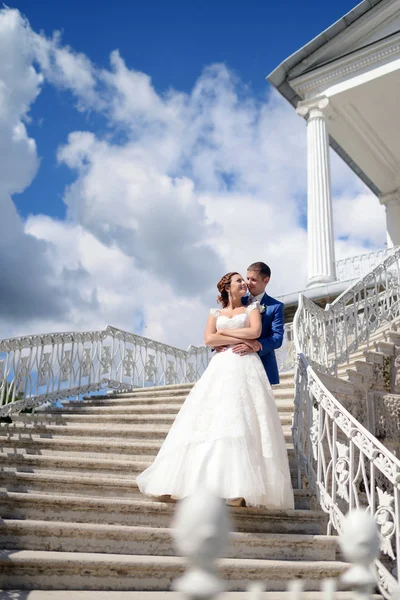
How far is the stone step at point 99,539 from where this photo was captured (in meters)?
3.88

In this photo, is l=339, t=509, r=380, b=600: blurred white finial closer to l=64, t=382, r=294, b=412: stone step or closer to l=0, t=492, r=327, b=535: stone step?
l=0, t=492, r=327, b=535: stone step

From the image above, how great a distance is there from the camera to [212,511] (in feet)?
3.28

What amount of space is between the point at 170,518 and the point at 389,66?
14897 millimetres

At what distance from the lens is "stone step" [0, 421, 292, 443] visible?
635cm

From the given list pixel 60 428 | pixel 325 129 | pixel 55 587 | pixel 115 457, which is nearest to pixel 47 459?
pixel 115 457

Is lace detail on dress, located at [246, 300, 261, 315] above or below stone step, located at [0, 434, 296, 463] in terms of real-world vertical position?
above

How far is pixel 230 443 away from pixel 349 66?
14961 mm

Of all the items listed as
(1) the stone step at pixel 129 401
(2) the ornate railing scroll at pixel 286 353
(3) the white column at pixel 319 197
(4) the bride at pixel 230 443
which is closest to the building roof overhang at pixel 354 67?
(3) the white column at pixel 319 197

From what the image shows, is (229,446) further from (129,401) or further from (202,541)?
(129,401)

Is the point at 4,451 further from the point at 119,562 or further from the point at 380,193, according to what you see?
the point at 380,193

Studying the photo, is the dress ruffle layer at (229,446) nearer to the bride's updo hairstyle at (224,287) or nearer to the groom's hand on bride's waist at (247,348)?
the groom's hand on bride's waist at (247,348)

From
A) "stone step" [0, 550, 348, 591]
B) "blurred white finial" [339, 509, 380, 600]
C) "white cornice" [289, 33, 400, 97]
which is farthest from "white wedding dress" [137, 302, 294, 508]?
"white cornice" [289, 33, 400, 97]

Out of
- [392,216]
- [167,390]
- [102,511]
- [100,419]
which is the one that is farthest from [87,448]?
[392,216]

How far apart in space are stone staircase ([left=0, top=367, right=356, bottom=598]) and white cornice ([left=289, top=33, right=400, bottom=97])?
44.6ft
